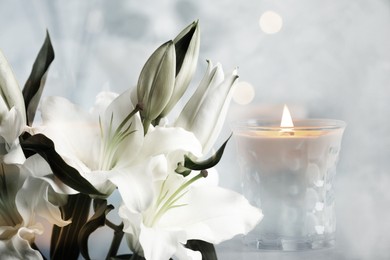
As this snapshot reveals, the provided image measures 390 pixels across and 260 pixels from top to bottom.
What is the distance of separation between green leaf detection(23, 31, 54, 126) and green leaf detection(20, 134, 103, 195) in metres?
0.05

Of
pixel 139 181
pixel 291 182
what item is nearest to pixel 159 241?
pixel 139 181

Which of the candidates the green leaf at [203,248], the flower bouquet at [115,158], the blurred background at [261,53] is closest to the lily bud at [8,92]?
the flower bouquet at [115,158]

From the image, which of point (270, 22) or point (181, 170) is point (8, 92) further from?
point (270, 22)

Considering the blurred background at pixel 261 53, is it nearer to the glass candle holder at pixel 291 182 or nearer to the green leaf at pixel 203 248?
the glass candle holder at pixel 291 182

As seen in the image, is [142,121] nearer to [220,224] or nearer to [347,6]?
[220,224]

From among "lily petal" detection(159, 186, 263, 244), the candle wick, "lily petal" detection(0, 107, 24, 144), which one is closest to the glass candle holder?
the candle wick

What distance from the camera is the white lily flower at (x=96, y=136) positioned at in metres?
0.36

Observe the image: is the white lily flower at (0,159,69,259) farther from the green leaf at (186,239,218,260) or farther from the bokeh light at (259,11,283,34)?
the bokeh light at (259,11,283,34)

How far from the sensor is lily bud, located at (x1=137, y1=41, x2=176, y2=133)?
362 mm

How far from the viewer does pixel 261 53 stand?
2.27 feet

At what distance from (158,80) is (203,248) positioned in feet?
0.41

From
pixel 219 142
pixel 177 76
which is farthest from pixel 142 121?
pixel 219 142

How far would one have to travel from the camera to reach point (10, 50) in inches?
26.0

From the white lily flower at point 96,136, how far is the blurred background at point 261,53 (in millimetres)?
278
